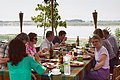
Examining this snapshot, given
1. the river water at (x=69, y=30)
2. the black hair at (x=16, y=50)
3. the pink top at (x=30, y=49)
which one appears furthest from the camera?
the river water at (x=69, y=30)

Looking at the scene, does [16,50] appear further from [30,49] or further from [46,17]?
[46,17]

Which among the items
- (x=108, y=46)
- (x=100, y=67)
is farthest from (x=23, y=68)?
(x=108, y=46)

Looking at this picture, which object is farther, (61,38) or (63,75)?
(61,38)

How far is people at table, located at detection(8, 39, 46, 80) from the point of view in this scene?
265 centimetres

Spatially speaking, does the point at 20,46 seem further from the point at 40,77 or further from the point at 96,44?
the point at 96,44

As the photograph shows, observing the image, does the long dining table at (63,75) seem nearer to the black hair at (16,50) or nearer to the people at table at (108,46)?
the black hair at (16,50)

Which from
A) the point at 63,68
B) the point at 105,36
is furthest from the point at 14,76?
the point at 105,36

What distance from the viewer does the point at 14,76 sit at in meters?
2.70

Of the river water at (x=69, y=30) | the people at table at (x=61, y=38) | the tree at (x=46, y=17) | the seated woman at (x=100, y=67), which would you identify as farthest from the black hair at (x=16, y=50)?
the river water at (x=69, y=30)

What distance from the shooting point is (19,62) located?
268cm

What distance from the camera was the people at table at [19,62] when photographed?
265 cm

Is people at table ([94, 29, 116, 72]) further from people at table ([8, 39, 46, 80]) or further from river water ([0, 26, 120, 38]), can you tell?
river water ([0, 26, 120, 38])

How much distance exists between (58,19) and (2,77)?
4722 millimetres

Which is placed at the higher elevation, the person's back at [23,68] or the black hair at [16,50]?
the black hair at [16,50]
